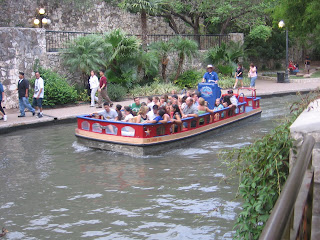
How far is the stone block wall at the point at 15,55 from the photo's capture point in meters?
18.7

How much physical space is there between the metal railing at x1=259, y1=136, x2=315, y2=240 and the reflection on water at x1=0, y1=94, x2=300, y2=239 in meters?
2.44

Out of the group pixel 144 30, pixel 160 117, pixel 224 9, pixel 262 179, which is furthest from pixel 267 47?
pixel 262 179

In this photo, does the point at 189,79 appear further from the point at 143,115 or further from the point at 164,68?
the point at 143,115

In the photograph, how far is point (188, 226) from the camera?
7469 mm

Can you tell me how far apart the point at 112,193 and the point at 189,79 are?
16559 millimetres

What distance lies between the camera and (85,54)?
20.5 m

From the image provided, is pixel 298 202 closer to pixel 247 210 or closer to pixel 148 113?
pixel 247 210

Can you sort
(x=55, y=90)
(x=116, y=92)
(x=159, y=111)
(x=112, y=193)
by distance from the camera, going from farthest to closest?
(x=116, y=92) < (x=55, y=90) < (x=159, y=111) < (x=112, y=193)

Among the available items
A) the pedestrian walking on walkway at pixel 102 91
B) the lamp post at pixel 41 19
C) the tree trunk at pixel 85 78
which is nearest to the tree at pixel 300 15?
the pedestrian walking on walkway at pixel 102 91

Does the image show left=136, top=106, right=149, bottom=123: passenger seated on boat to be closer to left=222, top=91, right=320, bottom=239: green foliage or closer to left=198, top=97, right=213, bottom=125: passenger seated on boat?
left=198, top=97, right=213, bottom=125: passenger seated on boat

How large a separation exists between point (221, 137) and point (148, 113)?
116 inches

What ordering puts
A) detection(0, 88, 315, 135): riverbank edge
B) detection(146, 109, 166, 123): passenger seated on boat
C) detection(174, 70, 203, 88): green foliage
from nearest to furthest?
detection(146, 109, 166, 123): passenger seated on boat
detection(0, 88, 315, 135): riverbank edge
detection(174, 70, 203, 88): green foliage

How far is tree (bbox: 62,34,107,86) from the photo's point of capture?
20.5 m

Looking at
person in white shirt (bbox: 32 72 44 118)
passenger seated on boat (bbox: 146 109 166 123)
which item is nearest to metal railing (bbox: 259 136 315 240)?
passenger seated on boat (bbox: 146 109 166 123)
